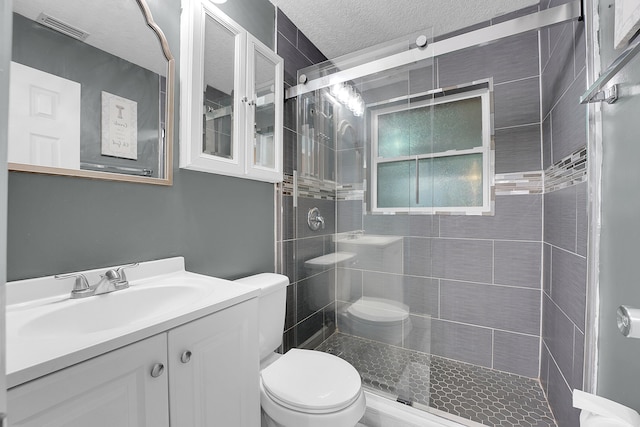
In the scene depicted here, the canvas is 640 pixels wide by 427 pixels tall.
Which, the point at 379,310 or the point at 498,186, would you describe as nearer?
the point at 379,310

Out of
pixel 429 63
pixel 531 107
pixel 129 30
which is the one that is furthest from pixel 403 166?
pixel 129 30

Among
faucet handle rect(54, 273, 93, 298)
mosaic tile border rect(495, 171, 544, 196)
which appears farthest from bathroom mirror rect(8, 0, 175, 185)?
mosaic tile border rect(495, 171, 544, 196)

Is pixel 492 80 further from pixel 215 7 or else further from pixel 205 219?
pixel 205 219

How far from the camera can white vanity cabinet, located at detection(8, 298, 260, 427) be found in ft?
1.71

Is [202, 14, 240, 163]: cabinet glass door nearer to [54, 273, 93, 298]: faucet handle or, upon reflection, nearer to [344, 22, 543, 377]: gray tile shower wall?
[54, 273, 93, 298]: faucet handle

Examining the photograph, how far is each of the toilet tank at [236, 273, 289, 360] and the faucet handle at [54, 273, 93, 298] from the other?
622 mm

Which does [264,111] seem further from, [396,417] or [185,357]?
[396,417]

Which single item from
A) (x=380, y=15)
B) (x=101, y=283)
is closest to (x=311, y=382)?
(x=101, y=283)

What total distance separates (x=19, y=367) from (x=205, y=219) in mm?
884

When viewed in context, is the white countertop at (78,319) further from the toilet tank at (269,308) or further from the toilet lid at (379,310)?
the toilet lid at (379,310)

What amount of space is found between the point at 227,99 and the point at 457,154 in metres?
1.76

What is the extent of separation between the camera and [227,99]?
4.57ft

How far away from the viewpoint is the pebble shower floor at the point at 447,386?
1.46 metres

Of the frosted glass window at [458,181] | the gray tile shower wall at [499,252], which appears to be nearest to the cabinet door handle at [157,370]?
the gray tile shower wall at [499,252]
